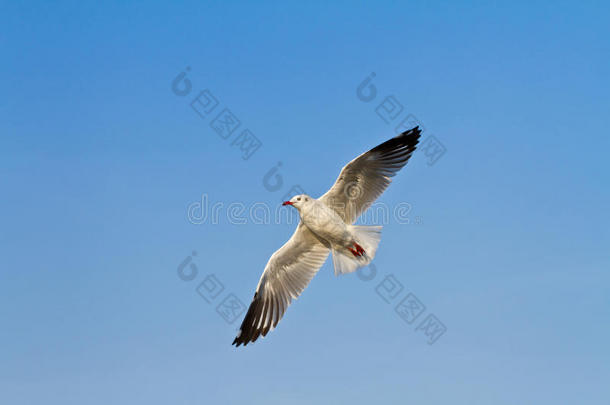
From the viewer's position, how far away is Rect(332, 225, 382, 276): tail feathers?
24.4ft

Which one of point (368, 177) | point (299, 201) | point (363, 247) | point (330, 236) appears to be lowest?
point (363, 247)

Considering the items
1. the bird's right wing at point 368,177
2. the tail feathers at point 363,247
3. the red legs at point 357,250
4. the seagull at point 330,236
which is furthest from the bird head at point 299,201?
the red legs at point 357,250

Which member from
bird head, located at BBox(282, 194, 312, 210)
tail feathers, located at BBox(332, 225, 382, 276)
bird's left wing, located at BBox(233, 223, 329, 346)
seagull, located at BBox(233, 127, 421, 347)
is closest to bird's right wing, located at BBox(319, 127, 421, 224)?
seagull, located at BBox(233, 127, 421, 347)

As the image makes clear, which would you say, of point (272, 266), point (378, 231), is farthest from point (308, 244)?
point (378, 231)

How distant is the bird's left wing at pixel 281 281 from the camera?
7.97m

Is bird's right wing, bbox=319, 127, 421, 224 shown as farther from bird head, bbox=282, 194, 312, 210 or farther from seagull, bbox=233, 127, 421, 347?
bird head, bbox=282, 194, 312, 210

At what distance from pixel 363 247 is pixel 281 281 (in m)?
1.29

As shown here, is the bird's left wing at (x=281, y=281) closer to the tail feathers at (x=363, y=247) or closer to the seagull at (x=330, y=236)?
the seagull at (x=330, y=236)

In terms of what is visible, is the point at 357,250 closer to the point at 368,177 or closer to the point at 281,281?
the point at 368,177

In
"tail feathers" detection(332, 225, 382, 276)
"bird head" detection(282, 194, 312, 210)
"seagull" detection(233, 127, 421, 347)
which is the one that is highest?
"bird head" detection(282, 194, 312, 210)

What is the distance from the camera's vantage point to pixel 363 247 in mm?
7520

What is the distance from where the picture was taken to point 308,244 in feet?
26.3

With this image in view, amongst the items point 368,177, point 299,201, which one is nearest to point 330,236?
point 299,201

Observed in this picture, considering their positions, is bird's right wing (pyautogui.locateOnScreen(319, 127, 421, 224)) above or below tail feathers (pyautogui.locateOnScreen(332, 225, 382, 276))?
above
